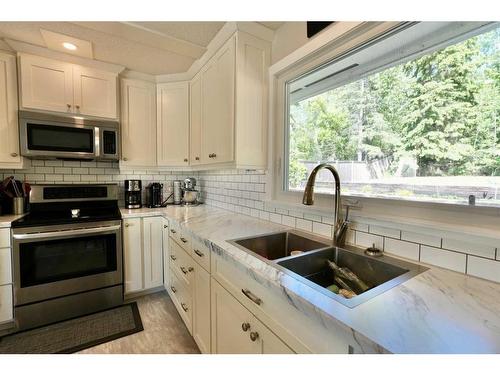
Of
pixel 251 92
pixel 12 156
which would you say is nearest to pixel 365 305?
pixel 251 92

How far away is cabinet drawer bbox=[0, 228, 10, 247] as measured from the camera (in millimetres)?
1703

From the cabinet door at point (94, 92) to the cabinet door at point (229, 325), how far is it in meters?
2.06

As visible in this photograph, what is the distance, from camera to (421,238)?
979mm

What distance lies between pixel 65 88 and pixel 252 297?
249 cm

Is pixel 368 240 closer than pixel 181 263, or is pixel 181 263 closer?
pixel 368 240

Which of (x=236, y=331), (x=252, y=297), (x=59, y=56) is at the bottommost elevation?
(x=236, y=331)

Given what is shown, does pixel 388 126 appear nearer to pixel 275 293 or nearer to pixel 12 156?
pixel 275 293

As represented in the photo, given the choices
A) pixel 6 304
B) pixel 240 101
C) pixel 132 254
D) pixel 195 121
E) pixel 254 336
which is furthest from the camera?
pixel 195 121

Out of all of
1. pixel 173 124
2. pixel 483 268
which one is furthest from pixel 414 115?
pixel 173 124

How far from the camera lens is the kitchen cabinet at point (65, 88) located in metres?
2.00

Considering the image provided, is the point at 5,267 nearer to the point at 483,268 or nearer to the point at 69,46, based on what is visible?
the point at 69,46

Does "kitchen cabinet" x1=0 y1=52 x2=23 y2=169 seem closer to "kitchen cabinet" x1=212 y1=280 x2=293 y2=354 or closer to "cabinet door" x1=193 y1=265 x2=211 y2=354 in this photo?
"cabinet door" x1=193 y1=265 x2=211 y2=354

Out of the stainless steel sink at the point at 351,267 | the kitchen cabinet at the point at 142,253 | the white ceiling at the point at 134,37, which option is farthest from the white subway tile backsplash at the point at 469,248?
the kitchen cabinet at the point at 142,253

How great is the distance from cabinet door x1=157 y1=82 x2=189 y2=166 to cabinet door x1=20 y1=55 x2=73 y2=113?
810 mm
